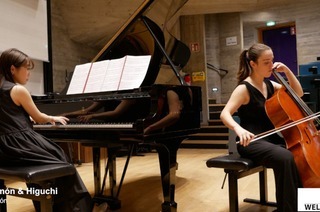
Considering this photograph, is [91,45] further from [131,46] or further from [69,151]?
[131,46]

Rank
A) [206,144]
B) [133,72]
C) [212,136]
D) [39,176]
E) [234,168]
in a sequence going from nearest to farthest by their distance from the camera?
[39,176] → [234,168] → [133,72] → [206,144] → [212,136]

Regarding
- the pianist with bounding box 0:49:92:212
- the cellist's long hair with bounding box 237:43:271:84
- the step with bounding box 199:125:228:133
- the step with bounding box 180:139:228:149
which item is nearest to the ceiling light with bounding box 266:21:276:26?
the step with bounding box 199:125:228:133

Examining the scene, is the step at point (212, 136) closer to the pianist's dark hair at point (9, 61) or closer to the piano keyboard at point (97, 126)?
the piano keyboard at point (97, 126)

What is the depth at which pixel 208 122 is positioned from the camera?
319 inches

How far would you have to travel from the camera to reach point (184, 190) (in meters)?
3.45

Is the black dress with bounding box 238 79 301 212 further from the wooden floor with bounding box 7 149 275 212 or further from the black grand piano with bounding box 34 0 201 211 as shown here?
the wooden floor with bounding box 7 149 275 212

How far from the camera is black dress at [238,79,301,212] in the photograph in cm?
179

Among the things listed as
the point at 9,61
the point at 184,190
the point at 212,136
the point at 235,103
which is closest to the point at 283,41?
the point at 212,136

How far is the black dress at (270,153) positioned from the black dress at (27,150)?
3.72 feet

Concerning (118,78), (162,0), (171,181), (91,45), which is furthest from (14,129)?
(91,45)

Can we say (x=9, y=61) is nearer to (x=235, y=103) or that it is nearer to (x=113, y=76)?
(x=113, y=76)

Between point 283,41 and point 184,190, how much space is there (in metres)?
8.37

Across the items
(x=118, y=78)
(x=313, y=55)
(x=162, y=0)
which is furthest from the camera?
(x=313, y=55)

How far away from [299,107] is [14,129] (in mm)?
1799
